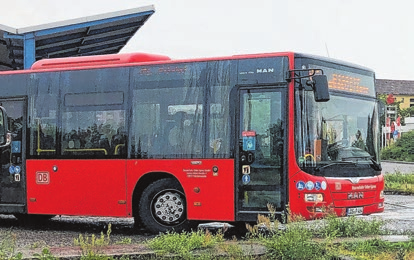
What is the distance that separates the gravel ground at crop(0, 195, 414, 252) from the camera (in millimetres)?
11211

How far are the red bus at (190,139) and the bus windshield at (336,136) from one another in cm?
2

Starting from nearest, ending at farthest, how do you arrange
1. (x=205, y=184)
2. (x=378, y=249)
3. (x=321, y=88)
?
(x=378, y=249) < (x=321, y=88) < (x=205, y=184)

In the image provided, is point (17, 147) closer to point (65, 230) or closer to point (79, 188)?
point (79, 188)

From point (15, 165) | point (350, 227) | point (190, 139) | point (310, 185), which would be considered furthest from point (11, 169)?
point (350, 227)

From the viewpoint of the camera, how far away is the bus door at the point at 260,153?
1084cm

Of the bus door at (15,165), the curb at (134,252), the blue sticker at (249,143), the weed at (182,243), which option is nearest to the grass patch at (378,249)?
the curb at (134,252)

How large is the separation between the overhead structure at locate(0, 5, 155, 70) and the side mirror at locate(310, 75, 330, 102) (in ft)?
43.3

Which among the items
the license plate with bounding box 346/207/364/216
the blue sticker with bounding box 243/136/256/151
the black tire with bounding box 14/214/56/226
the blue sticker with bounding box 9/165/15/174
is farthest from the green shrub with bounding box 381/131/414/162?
the blue sticker with bounding box 243/136/256/151

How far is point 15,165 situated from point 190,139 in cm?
353

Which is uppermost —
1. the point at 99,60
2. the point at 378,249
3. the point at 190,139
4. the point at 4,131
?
the point at 99,60

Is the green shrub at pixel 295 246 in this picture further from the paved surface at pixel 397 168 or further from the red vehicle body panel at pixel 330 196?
the paved surface at pixel 397 168

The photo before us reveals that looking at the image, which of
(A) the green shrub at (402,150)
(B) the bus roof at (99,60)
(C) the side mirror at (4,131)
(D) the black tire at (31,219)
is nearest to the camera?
(B) the bus roof at (99,60)

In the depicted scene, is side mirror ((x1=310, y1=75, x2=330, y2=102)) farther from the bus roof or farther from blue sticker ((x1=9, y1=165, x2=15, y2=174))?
blue sticker ((x1=9, y1=165, x2=15, y2=174))

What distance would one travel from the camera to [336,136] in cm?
1106
